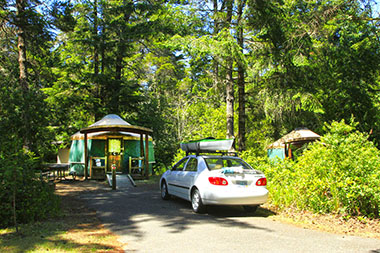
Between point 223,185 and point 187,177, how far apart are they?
4.82 feet

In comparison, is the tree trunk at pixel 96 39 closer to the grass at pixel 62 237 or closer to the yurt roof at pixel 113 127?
the yurt roof at pixel 113 127

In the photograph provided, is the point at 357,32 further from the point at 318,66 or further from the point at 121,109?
the point at 121,109

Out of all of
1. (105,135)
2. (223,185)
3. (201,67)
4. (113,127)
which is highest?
(201,67)

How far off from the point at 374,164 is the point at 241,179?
2.99 meters

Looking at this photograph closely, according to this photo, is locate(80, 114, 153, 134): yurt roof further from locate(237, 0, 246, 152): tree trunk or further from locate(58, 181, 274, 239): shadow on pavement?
locate(58, 181, 274, 239): shadow on pavement

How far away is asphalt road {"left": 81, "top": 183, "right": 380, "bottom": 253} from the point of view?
194 inches

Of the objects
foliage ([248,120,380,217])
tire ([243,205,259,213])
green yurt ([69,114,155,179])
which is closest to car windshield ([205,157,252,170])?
tire ([243,205,259,213])

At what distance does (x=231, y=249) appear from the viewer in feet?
15.8

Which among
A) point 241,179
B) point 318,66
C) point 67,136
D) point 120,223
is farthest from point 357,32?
point 67,136

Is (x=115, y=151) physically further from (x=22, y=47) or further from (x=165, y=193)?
Result: (x=165, y=193)

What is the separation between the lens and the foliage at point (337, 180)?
6586mm

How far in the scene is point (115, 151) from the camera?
62.9 ft

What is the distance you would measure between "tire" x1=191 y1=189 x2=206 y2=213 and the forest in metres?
3.86

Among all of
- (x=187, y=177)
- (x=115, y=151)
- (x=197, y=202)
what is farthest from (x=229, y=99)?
(x=115, y=151)
